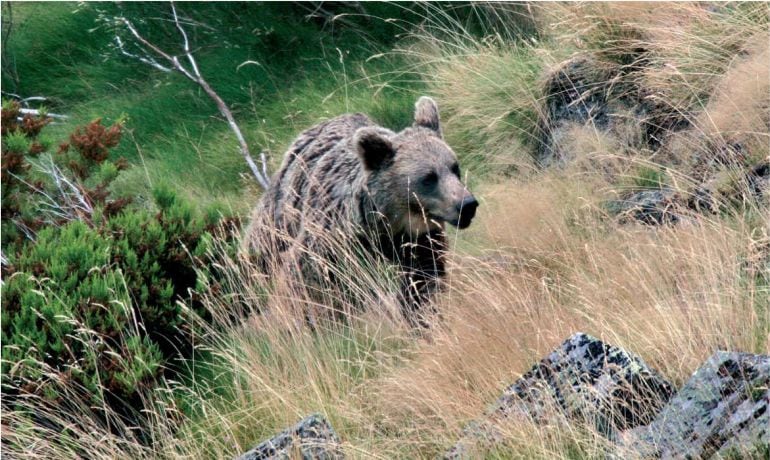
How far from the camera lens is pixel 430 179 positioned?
7055 millimetres

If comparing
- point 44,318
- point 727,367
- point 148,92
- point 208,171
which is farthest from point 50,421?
point 148,92

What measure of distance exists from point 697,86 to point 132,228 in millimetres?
4352

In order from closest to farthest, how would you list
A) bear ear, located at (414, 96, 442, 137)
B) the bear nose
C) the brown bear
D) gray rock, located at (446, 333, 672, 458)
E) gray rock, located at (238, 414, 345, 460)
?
gray rock, located at (446, 333, 672, 458), gray rock, located at (238, 414, 345, 460), the bear nose, the brown bear, bear ear, located at (414, 96, 442, 137)

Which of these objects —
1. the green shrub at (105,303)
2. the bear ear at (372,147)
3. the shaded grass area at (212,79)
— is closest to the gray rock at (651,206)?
the bear ear at (372,147)

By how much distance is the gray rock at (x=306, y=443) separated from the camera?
469 cm

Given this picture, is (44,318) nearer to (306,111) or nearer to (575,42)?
(575,42)

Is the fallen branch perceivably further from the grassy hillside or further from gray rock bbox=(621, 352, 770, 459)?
gray rock bbox=(621, 352, 770, 459)

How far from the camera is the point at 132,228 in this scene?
7066mm

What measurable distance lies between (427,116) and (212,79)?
627 cm

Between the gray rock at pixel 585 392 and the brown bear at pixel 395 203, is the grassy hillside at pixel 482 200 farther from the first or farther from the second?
the brown bear at pixel 395 203

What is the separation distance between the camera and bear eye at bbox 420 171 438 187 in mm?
7047

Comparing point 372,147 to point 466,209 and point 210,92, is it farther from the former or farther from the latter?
point 210,92

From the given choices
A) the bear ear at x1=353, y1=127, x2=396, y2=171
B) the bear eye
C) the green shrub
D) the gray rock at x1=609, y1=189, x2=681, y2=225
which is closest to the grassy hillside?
the gray rock at x1=609, y1=189, x2=681, y2=225

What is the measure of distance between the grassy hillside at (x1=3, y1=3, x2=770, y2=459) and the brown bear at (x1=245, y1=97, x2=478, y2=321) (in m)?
0.22
